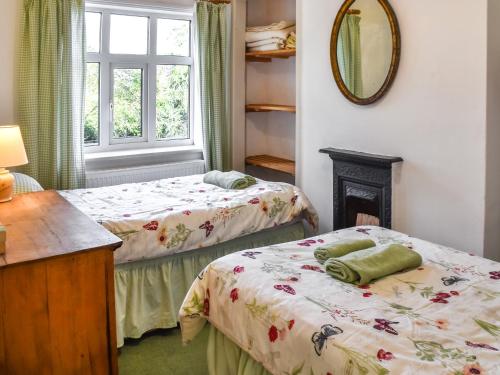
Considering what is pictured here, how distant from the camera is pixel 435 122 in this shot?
104 inches

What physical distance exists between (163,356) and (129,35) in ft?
8.46

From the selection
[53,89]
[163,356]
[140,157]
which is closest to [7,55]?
[53,89]

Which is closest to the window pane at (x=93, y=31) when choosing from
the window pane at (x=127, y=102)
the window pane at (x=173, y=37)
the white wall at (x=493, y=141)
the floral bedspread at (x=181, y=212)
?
the window pane at (x=127, y=102)

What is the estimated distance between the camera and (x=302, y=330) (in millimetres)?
1475

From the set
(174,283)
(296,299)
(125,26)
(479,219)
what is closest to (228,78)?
(125,26)

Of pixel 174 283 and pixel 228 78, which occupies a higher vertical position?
pixel 228 78

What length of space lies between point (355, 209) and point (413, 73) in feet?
3.14

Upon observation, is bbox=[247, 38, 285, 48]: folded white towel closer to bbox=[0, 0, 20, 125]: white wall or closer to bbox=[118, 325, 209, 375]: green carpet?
bbox=[0, 0, 20, 125]: white wall

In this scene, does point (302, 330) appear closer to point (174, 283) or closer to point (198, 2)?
point (174, 283)

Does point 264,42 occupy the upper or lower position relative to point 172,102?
upper

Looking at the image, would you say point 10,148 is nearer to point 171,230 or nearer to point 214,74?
point 171,230

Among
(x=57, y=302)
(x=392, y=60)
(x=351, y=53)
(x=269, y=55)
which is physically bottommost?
(x=57, y=302)

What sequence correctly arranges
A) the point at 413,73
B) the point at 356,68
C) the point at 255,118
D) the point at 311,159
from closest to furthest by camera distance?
the point at 413,73, the point at 356,68, the point at 311,159, the point at 255,118

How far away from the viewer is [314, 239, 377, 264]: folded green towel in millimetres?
1966
